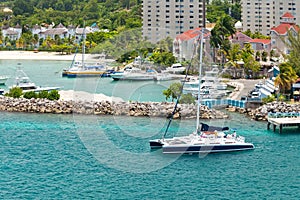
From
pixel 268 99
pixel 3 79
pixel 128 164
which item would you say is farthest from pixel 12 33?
pixel 128 164

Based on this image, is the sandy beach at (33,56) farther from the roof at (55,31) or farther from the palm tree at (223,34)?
the palm tree at (223,34)

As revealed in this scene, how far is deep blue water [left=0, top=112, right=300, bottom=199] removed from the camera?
2422cm

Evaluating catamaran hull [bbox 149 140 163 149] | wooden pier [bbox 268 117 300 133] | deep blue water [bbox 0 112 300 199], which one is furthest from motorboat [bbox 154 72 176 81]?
catamaran hull [bbox 149 140 163 149]

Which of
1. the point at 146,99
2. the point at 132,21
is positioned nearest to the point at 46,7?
the point at 132,21

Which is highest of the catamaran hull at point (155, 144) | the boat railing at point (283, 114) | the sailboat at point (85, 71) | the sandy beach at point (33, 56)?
the sandy beach at point (33, 56)

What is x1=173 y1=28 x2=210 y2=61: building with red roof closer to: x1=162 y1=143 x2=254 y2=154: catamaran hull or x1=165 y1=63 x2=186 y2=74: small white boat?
x1=165 y1=63 x2=186 y2=74: small white boat

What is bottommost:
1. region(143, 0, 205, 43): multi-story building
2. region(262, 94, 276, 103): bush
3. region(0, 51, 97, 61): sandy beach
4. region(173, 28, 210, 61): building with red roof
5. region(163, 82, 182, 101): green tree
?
region(262, 94, 276, 103): bush

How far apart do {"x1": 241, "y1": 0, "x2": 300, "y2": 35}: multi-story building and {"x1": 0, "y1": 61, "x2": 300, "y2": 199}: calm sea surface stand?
41.7m

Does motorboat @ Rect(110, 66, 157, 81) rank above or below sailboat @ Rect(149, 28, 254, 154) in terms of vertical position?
above

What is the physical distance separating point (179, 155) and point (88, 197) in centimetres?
628

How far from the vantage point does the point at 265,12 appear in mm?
77125

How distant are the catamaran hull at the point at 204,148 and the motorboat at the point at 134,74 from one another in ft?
89.8

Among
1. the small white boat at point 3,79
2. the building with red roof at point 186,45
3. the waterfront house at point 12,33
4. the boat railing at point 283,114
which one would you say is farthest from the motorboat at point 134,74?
the waterfront house at point 12,33

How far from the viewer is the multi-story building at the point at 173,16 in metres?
73.9
